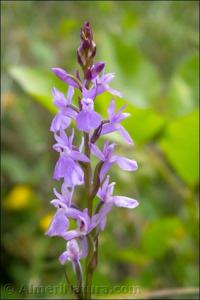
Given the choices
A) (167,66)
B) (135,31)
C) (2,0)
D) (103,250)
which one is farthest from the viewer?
(167,66)

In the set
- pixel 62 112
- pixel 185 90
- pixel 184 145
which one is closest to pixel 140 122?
pixel 184 145

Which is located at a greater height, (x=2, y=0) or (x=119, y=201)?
(x=2, y=0)

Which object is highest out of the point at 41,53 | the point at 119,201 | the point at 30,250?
the point at 41,53

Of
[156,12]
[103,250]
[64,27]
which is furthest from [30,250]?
[156,12]

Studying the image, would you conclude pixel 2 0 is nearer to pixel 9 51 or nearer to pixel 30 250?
pixel 9 51

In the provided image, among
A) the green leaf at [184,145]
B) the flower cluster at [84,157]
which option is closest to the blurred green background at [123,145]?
the green leaf at [184,145]

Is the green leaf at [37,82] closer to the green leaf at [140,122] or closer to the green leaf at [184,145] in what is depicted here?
the green leaf at [140,122]

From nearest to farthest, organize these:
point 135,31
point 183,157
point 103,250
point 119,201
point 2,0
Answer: point 119,201 < point 183,157 < point 103,250 < point 2,0 < point 135,31
